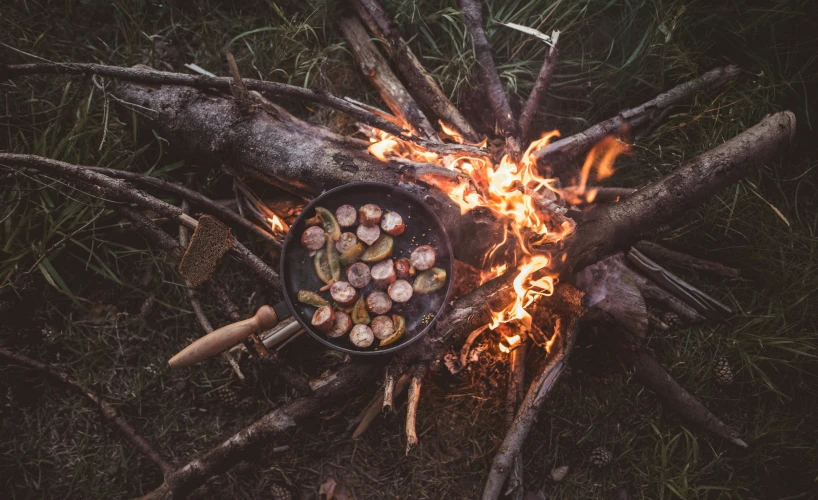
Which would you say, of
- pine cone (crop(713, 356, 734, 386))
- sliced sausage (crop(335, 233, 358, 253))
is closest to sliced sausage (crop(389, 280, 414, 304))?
sliced sausage (crop(335, 233, 358, 253))

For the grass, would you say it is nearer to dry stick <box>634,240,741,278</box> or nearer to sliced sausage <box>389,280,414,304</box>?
dry stick <box>634,240,741,278</box>

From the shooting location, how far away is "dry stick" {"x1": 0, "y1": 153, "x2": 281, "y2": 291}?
9.54 ft

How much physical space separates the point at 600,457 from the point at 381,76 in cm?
313

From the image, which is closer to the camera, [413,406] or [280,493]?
[413,406]

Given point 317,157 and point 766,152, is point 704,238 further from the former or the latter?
point 317,157

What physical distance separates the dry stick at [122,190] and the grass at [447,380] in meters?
0.34

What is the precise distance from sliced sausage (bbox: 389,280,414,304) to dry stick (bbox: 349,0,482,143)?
115 cm

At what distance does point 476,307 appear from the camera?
9.10ft

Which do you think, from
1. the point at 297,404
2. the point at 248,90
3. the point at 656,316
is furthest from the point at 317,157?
the point at 656,316

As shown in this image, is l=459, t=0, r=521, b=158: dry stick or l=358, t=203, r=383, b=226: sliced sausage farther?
l=459, t=0, r=521, b=158: dry stick

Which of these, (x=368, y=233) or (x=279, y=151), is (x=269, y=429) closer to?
(x=368, y=233)

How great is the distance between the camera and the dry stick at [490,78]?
316 cm

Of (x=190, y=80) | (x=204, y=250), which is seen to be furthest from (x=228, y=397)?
(x=190, y=80)

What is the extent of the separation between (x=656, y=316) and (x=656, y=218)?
35.7 inches
